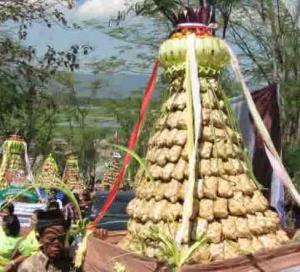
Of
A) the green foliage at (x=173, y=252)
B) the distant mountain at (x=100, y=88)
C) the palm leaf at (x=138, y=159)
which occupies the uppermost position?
the palm leaf at (x=138, y=159)

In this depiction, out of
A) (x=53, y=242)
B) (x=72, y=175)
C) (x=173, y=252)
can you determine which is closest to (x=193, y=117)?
(x=53, y=242)

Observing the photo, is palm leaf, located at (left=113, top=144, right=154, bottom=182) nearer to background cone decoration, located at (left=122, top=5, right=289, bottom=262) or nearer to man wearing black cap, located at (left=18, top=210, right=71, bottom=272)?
background cone decoration, located at (left=122, top=5, right=289, bottom=262)

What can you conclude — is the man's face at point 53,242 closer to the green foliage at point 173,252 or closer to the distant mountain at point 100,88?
the green foliage at point 173,252

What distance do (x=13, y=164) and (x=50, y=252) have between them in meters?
16.3

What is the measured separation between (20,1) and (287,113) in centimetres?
887

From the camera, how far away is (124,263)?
5.35m

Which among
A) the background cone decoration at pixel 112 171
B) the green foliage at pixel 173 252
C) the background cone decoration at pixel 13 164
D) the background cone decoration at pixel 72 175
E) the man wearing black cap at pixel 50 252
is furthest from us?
the background cone decoration at pixel 112 171

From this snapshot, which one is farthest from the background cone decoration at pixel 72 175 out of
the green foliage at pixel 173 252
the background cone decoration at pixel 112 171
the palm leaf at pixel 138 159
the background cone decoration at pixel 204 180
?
the green foliage at pixel 173 252

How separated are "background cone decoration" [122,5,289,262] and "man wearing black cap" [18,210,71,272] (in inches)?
17.2

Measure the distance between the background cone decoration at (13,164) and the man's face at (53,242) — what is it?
1471 cm

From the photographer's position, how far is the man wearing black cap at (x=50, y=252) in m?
5.48

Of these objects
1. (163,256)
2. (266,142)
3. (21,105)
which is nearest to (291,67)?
(21,105)

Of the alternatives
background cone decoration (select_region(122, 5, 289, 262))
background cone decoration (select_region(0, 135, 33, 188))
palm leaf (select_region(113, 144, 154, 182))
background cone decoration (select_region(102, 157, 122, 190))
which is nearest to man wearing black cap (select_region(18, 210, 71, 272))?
background cone decoration (select_region(122, 5, 289, 262))

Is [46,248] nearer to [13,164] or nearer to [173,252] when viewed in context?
[173,252]
